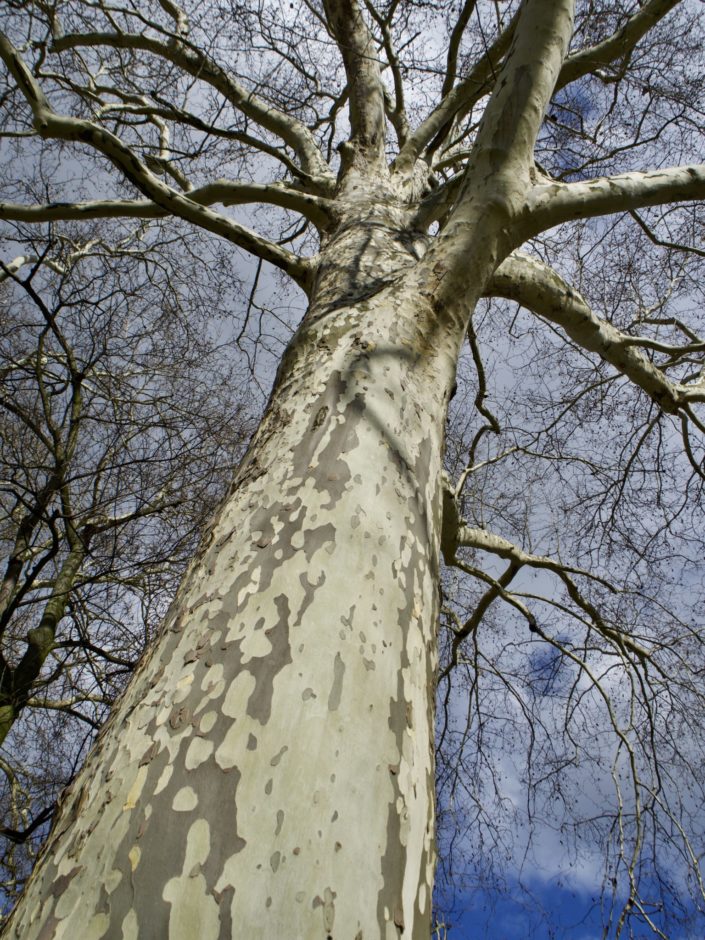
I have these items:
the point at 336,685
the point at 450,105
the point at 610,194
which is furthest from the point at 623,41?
the point at 336,685

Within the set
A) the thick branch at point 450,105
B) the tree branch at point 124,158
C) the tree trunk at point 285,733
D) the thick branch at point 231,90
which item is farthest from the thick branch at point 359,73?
the tree trunk at point 285,733

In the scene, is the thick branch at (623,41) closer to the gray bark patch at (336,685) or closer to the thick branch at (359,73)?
the thick branch at (359,73)

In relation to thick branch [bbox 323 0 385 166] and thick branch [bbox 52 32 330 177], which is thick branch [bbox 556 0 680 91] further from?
thick branch [bbox 52 32 330 177]

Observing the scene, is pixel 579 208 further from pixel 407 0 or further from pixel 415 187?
pixel 407 0

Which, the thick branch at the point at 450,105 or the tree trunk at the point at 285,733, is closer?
the tree trunk at the point at 285,733

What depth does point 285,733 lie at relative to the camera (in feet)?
2.47

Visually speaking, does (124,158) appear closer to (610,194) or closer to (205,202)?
(205,202)

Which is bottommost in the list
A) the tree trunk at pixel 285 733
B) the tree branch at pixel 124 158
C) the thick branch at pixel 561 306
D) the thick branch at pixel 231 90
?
the tree trunk at pixel 285 733

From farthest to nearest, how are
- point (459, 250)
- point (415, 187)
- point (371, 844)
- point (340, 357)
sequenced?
point (415, 187)
point (459, 250)
point (340, 357)
point (371, 844)

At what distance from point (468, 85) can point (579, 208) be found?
316 centimetres

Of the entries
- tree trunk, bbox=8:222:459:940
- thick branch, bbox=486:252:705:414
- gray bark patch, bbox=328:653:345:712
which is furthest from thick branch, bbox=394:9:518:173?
→ gray bark patch, bbox=328:653:345:712

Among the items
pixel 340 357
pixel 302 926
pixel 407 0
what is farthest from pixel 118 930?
pixel 407 0

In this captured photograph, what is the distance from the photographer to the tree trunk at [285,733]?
25.0 inches

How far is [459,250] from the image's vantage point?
1.73m
